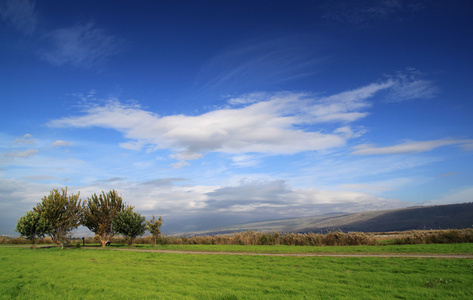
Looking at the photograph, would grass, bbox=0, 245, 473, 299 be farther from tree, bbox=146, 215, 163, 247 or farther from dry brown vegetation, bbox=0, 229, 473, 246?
tree, bbox=146, 215, 163, 247

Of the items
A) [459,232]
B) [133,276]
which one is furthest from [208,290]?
[459,232]

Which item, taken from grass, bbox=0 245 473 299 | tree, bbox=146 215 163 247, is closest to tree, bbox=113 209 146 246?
tree, bbox=146 215 163 247

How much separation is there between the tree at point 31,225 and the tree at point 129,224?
952 cm

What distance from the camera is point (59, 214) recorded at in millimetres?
41281

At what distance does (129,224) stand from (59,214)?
10110mm

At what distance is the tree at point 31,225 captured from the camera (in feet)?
127

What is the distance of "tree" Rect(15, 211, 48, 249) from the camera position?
38656mm

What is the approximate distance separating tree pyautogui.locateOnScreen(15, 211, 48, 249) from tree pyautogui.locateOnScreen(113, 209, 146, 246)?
9518 mm

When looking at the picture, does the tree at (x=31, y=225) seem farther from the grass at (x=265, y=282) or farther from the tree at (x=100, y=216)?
the grass at (x=265, y=282)

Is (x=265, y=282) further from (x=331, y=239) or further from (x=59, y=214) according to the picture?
(x=59, y=214)

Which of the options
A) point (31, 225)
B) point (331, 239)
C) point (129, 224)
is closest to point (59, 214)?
point (31, 225)

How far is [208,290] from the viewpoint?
455 inches

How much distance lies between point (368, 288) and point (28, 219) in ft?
146

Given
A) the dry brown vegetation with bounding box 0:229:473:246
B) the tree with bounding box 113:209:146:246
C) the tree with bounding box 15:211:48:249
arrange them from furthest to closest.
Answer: the tree with bounding box 113:209:146:246 < the tree with bounding box 15:211:48:249 < the dry brown vegetation with bounding box 0:229:473:246
